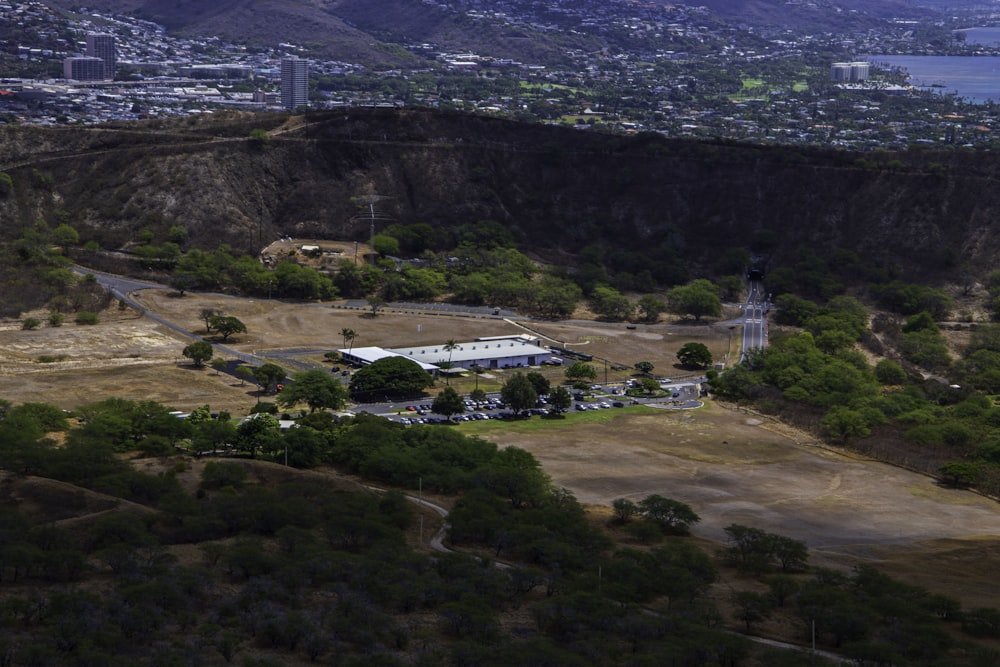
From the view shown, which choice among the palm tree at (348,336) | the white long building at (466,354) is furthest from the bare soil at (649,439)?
the white long building at (466,354)

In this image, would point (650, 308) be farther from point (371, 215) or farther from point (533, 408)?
point (371, 215)

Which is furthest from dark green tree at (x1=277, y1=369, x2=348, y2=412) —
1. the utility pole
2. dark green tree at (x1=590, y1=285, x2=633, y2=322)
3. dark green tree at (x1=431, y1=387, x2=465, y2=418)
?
the utility pole

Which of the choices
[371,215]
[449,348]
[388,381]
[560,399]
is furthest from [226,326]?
[371,215]

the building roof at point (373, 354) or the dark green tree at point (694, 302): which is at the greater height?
the dark green tree at point (694, 302)

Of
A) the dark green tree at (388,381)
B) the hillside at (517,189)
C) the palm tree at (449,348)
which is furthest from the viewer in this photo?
the hillside at (517,189)

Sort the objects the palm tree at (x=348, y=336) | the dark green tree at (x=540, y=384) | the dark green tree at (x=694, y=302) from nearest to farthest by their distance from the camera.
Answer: the dark green tree at (x=540, y=384) < the palm tree at (x=348, y=336) < the dark green tree at (x=694, y=302)

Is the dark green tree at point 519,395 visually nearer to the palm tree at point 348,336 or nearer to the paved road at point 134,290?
the palm tree at point 348,336

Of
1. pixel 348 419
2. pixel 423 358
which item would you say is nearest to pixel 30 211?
pixel 423 358

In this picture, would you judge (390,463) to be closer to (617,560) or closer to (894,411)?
(617,560)
